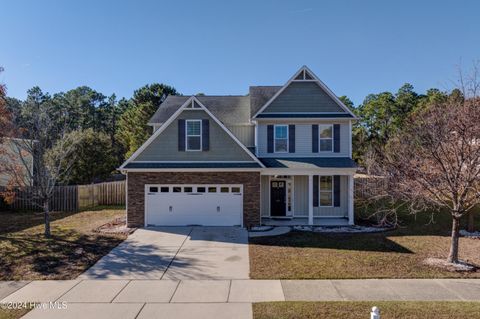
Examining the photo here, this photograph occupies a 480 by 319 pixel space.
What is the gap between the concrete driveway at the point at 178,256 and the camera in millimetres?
9617

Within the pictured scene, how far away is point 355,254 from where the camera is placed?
37.4 feet

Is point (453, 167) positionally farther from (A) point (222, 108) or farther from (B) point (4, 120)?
(B) point (4, 120)

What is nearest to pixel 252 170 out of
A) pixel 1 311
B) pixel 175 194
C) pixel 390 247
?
pixel 175 194

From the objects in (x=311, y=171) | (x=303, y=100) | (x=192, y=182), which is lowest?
(x=192, y=182)

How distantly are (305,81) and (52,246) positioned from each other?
531 inches

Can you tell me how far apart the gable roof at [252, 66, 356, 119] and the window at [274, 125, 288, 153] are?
130 cm

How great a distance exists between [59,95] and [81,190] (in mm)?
59603

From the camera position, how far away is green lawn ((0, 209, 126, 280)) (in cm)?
986

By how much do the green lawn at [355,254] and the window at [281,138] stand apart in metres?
4.78

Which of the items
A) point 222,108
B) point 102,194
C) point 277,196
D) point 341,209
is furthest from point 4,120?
point 341,209

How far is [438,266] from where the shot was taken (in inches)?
393

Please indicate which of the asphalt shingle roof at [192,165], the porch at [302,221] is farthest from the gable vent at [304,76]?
the porch at [302,221]

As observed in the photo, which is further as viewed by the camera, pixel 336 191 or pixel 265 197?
Answer: pixel 265 197

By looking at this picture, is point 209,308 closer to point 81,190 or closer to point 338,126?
point 338,126
